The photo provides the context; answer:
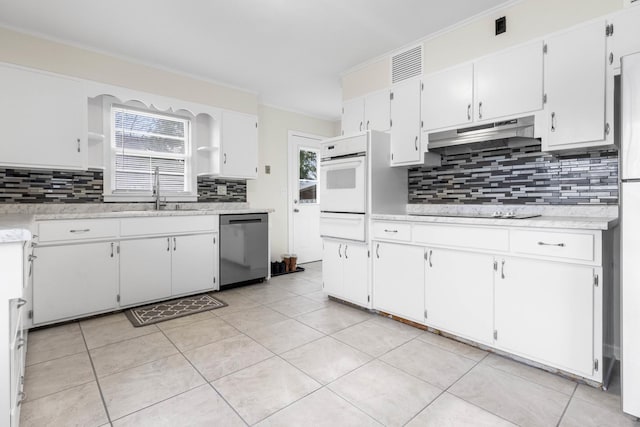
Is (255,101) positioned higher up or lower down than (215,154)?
higher up

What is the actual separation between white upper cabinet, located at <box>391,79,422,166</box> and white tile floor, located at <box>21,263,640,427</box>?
156 centimetres

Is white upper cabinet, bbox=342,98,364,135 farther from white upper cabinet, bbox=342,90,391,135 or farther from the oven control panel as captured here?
the oven control panel

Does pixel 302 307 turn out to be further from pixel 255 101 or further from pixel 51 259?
pixel 255 101

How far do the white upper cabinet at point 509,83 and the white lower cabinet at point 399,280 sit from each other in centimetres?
126

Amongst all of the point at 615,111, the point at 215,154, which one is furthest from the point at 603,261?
the point at 215,154

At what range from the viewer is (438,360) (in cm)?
221

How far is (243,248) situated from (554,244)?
3125mm

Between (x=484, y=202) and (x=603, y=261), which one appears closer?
(x=603, y=261)

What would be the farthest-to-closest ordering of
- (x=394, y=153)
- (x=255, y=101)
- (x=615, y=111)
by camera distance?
(x=255, y=101)
(x=394, y=153)
(x=615, y=111)

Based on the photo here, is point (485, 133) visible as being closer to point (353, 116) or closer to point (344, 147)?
point (344, 147)

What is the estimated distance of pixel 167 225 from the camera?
3381mm

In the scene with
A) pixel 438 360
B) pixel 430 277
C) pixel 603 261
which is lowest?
pixel 438 360

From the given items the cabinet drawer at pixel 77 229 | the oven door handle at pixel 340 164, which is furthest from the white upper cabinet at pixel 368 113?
the cabinet drawer at pixel 77 229

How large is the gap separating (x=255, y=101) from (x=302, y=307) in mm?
2849
